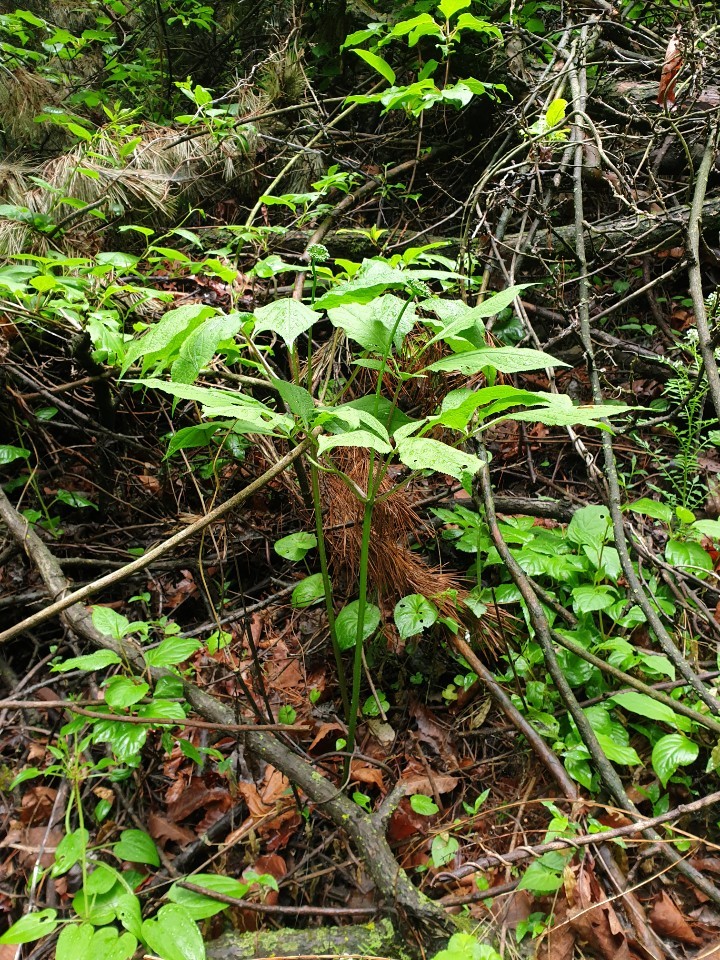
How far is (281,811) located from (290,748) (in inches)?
6.1

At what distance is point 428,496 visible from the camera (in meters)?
2.17

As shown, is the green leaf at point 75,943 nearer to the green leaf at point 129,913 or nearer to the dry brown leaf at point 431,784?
the green leaf at point 129,913

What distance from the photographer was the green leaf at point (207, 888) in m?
1.21

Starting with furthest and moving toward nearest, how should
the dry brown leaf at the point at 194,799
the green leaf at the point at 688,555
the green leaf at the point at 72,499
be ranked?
1. the green leaf at the point at 72,499
2. the green leaf at the point at 688,555
3. the dry brown leaf at the point at 194,799

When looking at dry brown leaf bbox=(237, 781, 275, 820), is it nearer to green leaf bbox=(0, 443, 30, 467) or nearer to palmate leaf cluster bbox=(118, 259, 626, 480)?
palmate leaf cluster bbox=(118, 259, 626, 480)

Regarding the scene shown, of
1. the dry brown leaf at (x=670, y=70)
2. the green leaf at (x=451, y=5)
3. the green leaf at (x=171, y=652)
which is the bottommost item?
the green leaf at (x=171, y=652)

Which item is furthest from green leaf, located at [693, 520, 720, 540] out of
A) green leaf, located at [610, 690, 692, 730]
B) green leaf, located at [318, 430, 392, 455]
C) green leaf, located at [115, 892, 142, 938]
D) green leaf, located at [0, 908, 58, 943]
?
green leaf, located at [0, 908, 58, 943]

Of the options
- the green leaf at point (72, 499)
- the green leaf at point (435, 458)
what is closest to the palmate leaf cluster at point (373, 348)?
the green leaf at point (435, 458)

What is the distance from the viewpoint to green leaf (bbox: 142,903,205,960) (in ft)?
3.46

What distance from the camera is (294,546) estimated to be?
2.00 m

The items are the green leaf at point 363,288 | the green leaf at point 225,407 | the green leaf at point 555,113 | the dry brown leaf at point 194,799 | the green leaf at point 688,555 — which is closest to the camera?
the green leaf at point 225,407

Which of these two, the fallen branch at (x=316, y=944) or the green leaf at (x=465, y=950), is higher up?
the green leaf at (x=465, y=950)

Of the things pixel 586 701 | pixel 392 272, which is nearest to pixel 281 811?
pixel 586 701

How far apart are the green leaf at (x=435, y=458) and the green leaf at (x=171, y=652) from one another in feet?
2.69
